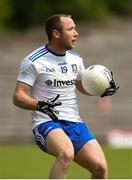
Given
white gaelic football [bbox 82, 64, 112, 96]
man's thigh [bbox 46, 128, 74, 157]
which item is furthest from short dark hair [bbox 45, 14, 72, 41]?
man's thigh [bbox 46, 128, 74, 157]

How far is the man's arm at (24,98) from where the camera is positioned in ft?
29.6

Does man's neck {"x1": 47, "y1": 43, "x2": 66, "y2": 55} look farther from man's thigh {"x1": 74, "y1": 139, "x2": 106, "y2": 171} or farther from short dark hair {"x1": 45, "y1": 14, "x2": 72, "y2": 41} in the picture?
man's thigh {"x1": 74, "y1": 139, "x2": 106, "y2": 171}

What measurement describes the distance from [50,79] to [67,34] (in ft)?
1.73

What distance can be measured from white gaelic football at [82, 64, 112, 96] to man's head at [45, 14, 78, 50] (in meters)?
0.37

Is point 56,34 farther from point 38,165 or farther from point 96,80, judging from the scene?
point 38,165

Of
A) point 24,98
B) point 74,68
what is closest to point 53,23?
point 74,68

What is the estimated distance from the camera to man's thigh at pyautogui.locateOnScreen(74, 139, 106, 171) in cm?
911

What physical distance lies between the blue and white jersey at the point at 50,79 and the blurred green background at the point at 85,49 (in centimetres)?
1016

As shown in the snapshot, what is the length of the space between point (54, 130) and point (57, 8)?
2211 cm

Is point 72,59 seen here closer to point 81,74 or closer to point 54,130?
point 81,74

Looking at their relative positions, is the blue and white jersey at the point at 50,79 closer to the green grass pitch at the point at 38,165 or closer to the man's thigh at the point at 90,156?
Result: the man's thigh at the point at 90,156

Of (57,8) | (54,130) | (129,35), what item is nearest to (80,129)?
(54,130)

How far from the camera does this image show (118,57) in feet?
91.9

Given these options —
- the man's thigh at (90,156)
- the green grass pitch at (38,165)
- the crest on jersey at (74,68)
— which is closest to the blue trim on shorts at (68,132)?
the man's thigh at (90,156)
